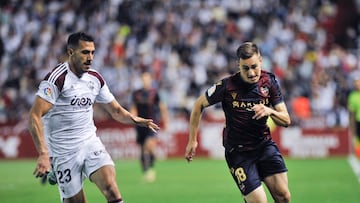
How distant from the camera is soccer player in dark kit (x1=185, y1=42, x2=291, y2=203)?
9.78 metres

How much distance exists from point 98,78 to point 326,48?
73.1 ft

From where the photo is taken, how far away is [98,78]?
33.8 ft

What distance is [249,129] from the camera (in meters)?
9.99

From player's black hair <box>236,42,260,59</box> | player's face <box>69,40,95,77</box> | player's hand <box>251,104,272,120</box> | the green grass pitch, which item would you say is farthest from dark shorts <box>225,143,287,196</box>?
the green grass pitch

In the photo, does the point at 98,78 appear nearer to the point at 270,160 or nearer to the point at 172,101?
the point at 270,160

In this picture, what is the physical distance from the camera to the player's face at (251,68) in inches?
379

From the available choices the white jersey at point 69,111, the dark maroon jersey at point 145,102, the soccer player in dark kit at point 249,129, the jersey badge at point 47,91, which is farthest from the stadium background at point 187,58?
the jersey badge at point 47,91

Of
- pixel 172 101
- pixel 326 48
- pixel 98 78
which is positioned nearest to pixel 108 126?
pixel 172 101

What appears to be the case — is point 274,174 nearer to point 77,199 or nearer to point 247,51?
point 247,51

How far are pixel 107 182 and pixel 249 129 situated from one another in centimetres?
182

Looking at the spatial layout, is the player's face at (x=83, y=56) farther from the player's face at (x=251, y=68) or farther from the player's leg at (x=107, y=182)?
the player's face at (x=251, y=68)

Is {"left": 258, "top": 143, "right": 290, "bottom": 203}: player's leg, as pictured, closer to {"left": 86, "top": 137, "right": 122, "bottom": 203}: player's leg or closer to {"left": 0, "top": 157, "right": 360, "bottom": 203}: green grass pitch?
{"left": 86, "top": 137, "right": 122, "bottom": 203}: player's leg

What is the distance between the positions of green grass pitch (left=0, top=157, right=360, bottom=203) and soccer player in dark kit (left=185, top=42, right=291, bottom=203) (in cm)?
497

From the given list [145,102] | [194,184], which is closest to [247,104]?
[194,184]
